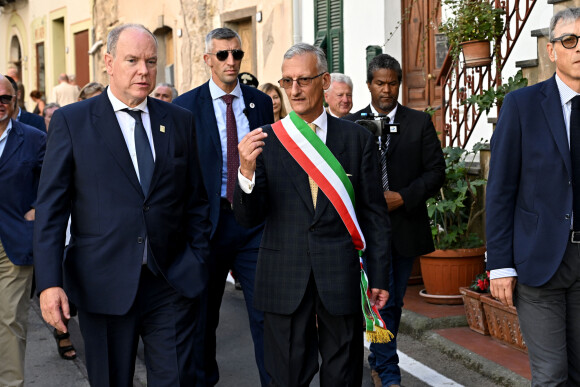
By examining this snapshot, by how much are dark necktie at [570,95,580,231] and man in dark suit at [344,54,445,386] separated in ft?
5.88

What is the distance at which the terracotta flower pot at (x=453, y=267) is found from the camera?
780 cm

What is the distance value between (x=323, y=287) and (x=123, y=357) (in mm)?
A: 952

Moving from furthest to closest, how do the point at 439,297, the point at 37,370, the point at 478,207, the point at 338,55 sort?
the point at 338,55 < the point at 478,207 < the point at 439,297 < the point at 37,370

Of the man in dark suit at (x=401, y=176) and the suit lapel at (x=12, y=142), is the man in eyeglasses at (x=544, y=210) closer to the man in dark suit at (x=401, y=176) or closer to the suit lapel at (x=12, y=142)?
the man in dark suit at (x=401, y=176)

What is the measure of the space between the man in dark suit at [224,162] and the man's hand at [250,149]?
144cm

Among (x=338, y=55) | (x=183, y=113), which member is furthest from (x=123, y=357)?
(x=338, y=55)

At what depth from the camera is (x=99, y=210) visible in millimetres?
4160

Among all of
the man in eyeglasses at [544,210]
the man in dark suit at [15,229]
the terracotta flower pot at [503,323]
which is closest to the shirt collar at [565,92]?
the man in eyeglasses at [544,210]

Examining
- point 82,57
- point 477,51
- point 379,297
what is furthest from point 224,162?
point 82,57

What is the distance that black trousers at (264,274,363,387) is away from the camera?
433cm

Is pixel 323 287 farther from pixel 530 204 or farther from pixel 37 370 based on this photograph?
pixel 37 370

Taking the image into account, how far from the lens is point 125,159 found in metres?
4.20

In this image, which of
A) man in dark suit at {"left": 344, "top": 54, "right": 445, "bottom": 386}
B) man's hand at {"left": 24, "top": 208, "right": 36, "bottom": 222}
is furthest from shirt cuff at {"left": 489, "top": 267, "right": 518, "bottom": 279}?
man's hand at {"left": 24, "top": 208, "right": 36, "bottom": 222}

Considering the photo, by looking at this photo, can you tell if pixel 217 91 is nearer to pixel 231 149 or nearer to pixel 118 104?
pixel 231 149
